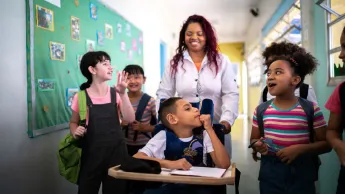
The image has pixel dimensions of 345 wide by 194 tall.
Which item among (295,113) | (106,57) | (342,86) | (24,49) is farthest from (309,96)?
(24,49)

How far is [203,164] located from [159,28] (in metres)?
5.44

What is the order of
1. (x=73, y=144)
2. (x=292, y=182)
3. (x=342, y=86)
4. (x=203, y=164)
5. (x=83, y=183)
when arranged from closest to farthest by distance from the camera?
(x=342, y=86)
(x=292, y=182)
(x=203, y=164)
(x=83, y=183)
(x=73, y=144)

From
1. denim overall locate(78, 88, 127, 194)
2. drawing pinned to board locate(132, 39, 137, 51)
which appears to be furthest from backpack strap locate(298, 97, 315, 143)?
drawing pinned to board locate(132, 39, 137, 51)

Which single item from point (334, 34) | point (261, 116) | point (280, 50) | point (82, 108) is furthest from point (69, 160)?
point (334, 34)

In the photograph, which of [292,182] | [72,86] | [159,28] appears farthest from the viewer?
[159,28]

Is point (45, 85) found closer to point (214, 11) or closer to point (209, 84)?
point (209, 84)

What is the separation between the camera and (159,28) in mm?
6551

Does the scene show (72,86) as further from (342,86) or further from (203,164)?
(342,86)

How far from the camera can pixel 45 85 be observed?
7.16 ft

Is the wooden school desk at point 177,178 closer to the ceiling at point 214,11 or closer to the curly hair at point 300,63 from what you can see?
the curly hair at point 300,63

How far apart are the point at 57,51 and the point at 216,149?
5.32ft

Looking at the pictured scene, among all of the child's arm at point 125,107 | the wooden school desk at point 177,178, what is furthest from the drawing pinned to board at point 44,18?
the wooden school desk at point 177,178

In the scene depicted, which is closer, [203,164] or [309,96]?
[203,164]

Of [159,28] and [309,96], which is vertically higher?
[159,28]
